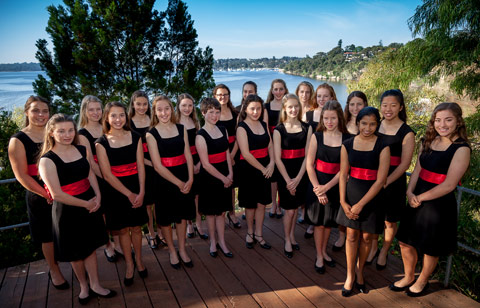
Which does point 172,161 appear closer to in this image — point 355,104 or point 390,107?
point 355,104

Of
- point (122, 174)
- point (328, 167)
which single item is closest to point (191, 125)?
point (122, 174)

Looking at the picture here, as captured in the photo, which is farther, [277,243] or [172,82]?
[172,82]

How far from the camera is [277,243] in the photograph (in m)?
3.79

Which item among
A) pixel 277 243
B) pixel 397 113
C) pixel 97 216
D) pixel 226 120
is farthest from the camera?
pixel 226 120

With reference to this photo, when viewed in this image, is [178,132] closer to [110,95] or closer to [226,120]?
[226,120]

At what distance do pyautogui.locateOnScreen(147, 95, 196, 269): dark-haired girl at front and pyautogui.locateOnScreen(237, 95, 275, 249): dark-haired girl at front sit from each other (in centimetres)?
67

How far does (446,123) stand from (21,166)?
3629 mm

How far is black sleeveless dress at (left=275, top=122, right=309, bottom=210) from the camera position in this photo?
11.0ft

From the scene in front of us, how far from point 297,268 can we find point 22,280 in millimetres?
2931

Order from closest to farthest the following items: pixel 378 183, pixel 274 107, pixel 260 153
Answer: pixel 378 183 → pixel 260 153 → pixel 274 107

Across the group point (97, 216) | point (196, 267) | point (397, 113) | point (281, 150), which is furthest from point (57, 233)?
point (397, 113)

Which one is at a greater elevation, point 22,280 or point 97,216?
point 97,216

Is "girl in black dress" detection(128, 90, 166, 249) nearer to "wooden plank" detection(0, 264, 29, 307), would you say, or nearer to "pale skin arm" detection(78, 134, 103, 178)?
"pale skin arm" detection(78, 134, 103, 178)

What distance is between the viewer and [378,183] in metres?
2.58
